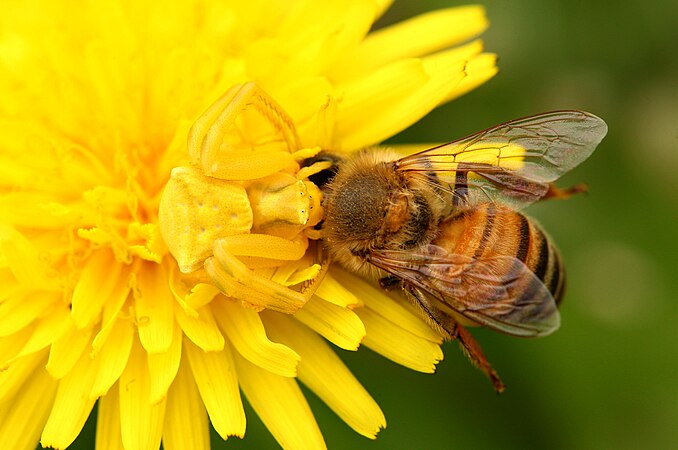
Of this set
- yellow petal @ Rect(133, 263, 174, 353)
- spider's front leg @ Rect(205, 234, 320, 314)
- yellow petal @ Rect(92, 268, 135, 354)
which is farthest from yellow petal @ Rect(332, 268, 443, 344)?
yellow petal @ Rect(92, 268, 135, 354)

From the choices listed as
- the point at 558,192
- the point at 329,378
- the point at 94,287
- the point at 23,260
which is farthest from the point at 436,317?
the point at 23,260

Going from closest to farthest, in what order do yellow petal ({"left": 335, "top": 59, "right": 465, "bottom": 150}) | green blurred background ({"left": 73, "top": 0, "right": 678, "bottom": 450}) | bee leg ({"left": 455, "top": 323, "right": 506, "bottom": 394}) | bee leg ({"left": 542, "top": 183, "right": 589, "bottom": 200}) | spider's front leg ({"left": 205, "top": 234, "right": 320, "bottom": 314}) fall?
1. spider's front leg ({"left": 205, "top": 234, "right": 320, "bottom": 314})
2. bee leg ({"left": 455, "top": 323, "right": 506, "bottom": 394})
3. yellow petal ({"left": 335, "top": 59, "right": 465, "bottom": 150})
4. bee leg ({"left": 542, "top": 183, "right": 589, "bottom": 200})
5. green blurred background ({"left": 73, "top": 0, "right": 678, "bottom": 450})

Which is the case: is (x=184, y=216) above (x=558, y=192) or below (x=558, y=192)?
below

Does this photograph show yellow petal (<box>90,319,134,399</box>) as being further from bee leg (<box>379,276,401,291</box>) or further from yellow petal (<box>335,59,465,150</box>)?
yellow petal (<box>335,59,465,150</box>)

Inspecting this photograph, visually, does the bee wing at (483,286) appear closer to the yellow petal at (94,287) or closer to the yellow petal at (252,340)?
the yellow petal at (252,340)

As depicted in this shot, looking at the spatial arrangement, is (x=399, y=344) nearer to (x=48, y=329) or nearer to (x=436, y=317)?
(x=436, y=317)

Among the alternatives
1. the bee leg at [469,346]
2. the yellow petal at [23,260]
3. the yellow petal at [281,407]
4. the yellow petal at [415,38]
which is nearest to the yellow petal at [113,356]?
the yellow petal at [23,260]
